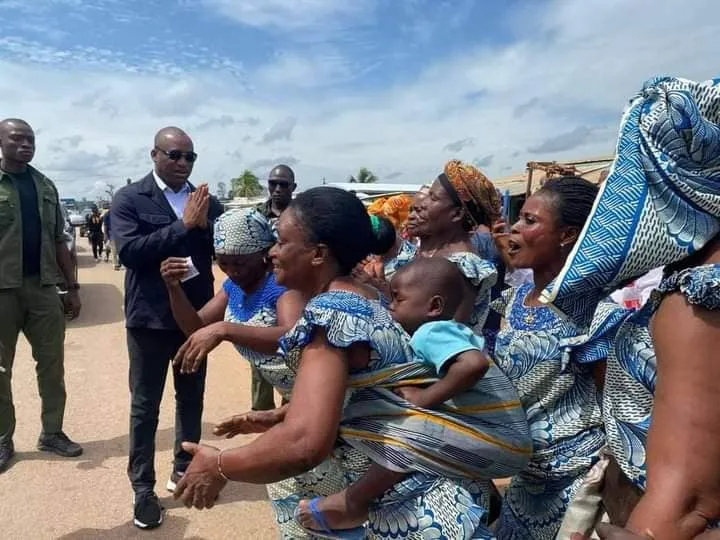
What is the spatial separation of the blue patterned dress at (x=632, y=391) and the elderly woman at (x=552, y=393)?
378 mm

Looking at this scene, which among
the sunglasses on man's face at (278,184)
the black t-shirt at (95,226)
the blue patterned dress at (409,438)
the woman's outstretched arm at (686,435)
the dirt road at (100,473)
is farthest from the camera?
the black t-shirt at (95,226)

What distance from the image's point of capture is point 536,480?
1849 millimetres

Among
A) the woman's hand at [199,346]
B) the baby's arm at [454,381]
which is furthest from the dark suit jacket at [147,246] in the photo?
the baby's arm at [454,381]

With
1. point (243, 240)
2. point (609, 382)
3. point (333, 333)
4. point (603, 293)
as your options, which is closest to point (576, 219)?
point (603, 293)

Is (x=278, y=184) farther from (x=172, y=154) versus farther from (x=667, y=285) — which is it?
(x=667, y=285)

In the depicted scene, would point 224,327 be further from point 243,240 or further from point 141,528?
point 141,528

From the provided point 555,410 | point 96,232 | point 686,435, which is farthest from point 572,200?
point 96,232

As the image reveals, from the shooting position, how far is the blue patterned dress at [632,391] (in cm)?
113

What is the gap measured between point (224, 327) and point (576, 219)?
1.35 meters

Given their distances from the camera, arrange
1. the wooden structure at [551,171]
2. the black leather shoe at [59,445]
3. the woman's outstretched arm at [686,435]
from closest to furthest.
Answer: the woman's outstretched arm at [686,435], the black leather shoe at [59,445], the wooden structure at [551,171]

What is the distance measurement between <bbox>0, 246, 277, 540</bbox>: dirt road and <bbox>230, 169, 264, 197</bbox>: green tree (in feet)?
154

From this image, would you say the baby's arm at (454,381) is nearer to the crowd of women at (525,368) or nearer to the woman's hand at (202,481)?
the crowd of women at (525,368)

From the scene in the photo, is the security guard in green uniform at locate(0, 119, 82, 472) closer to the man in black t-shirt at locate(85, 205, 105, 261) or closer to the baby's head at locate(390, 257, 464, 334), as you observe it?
the baby's head at locate(390, 257, 464, 334)

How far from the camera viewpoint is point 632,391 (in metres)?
1.17
